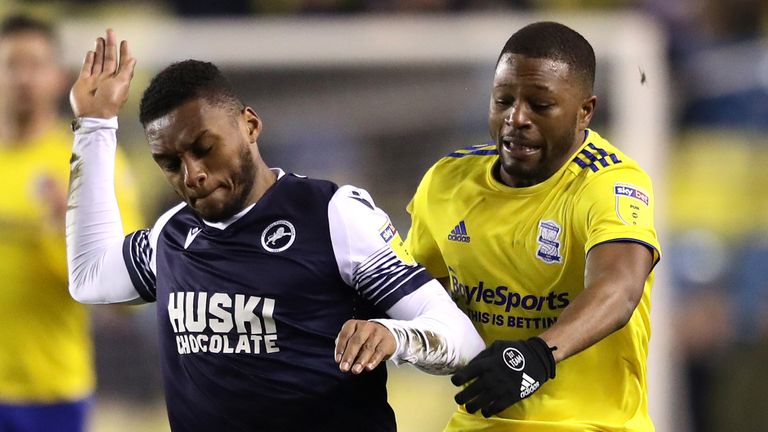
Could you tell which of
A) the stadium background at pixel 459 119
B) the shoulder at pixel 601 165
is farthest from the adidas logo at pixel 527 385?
the stadium background at pixel 459 119

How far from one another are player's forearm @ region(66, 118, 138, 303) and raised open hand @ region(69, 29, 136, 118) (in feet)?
0.11

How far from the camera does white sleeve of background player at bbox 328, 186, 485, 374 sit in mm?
2732

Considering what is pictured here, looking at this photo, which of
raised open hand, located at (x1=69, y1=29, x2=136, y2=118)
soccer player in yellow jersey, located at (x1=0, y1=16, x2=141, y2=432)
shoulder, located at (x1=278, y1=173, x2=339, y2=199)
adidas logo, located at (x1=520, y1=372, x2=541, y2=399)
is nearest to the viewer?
adidas logo, located at (x1=520, y1=372, x2=541, y2=399)

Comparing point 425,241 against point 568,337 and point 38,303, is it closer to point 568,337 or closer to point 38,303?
point 568,337

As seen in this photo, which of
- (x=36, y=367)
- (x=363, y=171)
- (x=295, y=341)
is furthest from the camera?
(x=363, y=171)

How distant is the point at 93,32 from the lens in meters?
6.39

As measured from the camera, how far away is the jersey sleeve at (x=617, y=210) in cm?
282

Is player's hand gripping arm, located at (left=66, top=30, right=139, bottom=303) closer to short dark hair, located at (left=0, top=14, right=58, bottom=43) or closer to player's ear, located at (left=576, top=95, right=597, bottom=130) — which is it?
player's ear, located at (left=576, top=95, right=597, bottom=130)

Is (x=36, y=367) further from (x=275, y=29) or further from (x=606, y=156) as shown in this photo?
(x=275, y=29)

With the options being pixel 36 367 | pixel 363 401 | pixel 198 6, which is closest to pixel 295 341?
pixel 363 401

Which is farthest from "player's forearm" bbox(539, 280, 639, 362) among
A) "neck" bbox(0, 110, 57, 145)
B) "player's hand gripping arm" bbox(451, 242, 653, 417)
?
"neck" bbox(0, 110, 57, 145)

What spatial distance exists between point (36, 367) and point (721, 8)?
4.95 metres

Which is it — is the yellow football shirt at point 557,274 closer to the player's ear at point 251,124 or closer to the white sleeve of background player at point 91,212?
the player's ear at point 251,124

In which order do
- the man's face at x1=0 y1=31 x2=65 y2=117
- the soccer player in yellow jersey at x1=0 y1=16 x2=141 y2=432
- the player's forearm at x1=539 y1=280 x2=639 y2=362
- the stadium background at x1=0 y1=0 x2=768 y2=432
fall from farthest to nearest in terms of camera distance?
1. the stadium background at x1=0 y1=0 x2=768 y2=432
2. the man's face at x1=0 y1=31 x2=65 y2=117
3. the soccer player in yellow jersey at x1=0 y1=16 x2=141 y2=432
4. the player's forearm at x1=539 y1=280 x2=639 y2=362
